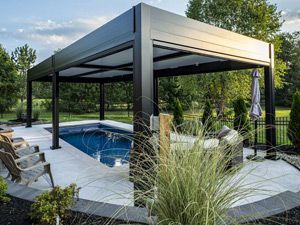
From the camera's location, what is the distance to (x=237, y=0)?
13719 mm

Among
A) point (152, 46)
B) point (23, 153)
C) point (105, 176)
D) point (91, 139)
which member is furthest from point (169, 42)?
point (91, 139)

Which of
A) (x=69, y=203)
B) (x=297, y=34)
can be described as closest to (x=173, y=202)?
(x=69, y=203)

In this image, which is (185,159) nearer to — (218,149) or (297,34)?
(218,149)

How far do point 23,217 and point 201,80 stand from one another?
1363cm

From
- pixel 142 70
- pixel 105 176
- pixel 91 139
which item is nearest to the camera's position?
pixel 105 176

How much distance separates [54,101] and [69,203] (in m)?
6.93

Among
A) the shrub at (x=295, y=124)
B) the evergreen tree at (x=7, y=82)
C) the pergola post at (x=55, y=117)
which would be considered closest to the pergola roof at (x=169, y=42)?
the pergola post at (x=55, y=117)

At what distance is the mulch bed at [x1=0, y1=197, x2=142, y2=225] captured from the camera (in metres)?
2.33

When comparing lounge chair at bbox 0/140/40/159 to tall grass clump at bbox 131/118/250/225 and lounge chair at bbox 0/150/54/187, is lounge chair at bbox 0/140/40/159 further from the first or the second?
tall grass clump at bbox 131/118/250/225

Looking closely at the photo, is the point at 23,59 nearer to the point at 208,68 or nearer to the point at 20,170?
the point at 208,68

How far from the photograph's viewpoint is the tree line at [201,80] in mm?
13938

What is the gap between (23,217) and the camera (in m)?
2.45

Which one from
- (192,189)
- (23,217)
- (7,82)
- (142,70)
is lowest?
(23,217)

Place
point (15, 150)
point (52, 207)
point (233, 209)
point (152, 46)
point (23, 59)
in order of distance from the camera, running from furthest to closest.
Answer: point (23, 59) → point (15, 150) → point (152, 46) → point (233, 209) → point (52, 207)
